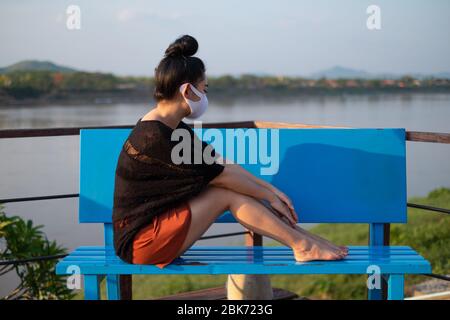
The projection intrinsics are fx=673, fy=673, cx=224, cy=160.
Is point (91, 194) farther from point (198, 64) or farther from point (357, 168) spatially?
point (357, 168)

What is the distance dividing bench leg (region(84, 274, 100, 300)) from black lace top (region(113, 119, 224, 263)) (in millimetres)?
134

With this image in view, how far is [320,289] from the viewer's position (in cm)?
1216

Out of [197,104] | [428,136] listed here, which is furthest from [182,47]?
[428,136]

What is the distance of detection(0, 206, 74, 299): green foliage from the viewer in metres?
4.41

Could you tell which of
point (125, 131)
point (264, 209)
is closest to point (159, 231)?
point (264, 209)

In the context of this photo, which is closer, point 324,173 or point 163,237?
point 163,237

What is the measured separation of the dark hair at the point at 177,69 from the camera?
8.22 ft

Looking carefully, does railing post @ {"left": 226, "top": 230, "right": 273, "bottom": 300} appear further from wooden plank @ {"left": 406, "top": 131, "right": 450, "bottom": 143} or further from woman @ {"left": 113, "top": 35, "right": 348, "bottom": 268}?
wooden plank @ {"left": 406, "top": 131, "right": 450, "bottom": 143}

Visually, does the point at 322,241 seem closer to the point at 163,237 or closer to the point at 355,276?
the point at 163,237

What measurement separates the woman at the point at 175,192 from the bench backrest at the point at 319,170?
48 cm

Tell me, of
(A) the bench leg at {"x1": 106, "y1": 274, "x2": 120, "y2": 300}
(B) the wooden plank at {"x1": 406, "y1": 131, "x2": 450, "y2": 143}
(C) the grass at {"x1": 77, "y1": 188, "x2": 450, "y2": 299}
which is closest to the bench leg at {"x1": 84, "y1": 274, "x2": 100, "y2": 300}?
(A) the bench leg at {"x1": 106, "y1": 274, "x2": 120, "y2": 300}

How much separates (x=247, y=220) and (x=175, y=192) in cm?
28

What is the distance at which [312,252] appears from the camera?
2508 millimetres

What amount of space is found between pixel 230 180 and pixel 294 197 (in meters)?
0.66
